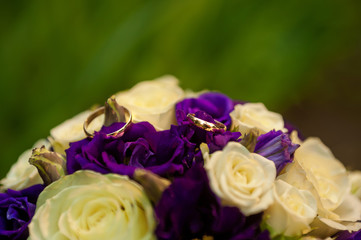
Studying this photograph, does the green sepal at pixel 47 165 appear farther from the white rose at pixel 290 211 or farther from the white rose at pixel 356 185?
the white rose at pixel 356 185

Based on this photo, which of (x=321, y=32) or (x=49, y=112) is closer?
(x=49, y=112)

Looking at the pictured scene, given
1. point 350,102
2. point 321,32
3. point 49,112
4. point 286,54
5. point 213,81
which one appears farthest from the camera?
point 350,102

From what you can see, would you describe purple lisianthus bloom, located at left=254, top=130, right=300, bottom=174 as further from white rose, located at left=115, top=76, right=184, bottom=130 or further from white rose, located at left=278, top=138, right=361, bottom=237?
white rose, located at left=115, top=76, right=184, bottom=130

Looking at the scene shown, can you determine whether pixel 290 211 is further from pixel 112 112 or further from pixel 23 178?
pixel 23 178

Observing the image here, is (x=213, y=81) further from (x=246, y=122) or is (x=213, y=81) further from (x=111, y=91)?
(x=246, y=122)

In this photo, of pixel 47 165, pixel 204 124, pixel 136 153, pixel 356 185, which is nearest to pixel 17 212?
pixel 47 165

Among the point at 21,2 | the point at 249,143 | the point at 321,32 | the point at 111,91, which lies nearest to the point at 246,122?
the point at 249,143

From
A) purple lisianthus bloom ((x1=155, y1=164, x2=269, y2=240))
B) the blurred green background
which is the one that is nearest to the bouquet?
purple lisianthus bloom ((x1=155, y1=164, x2=269, y2=240))
